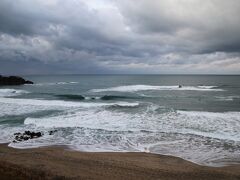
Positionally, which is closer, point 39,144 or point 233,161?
point 233,161

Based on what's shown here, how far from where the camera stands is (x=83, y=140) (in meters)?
14.0

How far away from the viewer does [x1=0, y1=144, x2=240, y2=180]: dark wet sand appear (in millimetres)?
8484

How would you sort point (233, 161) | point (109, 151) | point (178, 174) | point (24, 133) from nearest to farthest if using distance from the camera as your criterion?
point (178, 174) → point (233, 161) → point (109, 151) → point (24, 133)

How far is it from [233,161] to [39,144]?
33.2ft

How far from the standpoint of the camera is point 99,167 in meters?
9.55

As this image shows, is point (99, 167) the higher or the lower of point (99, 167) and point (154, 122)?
the lower

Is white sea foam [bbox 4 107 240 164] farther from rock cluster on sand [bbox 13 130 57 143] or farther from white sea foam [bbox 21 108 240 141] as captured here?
rock cluster on sand [bbox 13 130 57 143]

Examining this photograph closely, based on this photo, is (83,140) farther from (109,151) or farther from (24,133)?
(24,133)

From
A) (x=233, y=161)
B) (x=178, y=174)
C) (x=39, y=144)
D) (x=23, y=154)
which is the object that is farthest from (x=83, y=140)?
(x=233, y=161)

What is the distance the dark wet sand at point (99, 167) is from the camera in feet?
27.8

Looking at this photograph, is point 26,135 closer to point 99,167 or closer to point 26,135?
point 26,135

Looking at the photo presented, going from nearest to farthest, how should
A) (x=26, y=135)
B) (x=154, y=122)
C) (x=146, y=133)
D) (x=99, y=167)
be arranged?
(x=99, y=167)
(x=26, y=135)
(x=146, y=133)
(x=154, y=122)

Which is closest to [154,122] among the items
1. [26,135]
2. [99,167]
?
[26,135]

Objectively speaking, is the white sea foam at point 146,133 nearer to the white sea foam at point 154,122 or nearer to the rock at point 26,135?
the white sea foam at point 154,122
